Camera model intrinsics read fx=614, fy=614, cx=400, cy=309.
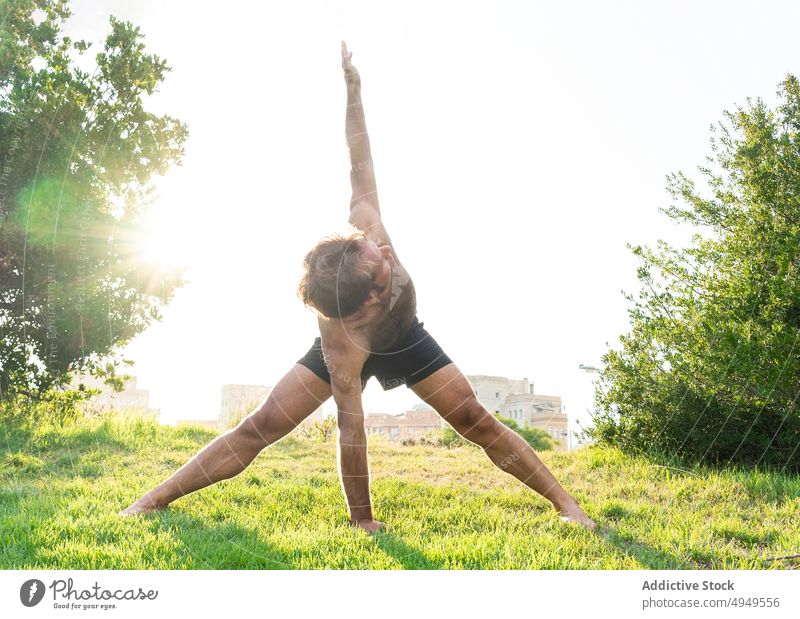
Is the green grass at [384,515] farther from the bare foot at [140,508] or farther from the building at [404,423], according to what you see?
the building at [404,423]

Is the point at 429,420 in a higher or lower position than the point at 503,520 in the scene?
higher

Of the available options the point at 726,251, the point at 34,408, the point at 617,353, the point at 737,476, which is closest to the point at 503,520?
the point at 737,476

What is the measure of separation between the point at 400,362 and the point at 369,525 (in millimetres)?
566

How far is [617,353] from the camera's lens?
10.5ft

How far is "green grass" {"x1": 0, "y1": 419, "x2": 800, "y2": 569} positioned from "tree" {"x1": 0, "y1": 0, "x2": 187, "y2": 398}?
0.52 meters

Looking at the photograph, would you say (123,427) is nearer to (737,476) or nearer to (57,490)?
(57,490)

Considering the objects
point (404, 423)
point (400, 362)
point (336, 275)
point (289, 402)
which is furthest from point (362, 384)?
point (404, 423)

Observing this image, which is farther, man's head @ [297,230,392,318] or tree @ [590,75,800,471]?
tree @ [590,75,800,471]

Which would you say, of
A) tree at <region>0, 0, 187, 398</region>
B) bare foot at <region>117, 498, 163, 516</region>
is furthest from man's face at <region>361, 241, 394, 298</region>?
tree at <region>0, 0, 187, 398</region>

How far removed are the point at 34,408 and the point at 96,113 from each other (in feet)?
4.58

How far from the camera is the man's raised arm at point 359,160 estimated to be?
A: 218 cm

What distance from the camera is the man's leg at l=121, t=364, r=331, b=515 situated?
2164mm
